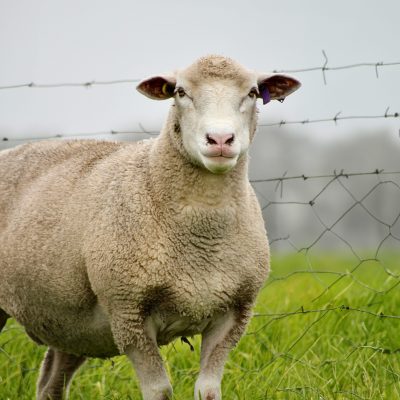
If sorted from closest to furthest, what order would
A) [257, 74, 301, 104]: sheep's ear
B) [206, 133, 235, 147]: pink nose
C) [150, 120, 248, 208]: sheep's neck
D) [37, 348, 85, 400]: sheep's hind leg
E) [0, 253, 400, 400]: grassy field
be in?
1. [206, 133, 235, 147]: pink nose
2. [150, 120, 248, 208]: sheep's neck
3. [257, 74, 301, 104]: sheep's ear
4. [0, 253, 400, 400]: grassy field
5. [37, 348, 85, 400]: sheep's hind leg

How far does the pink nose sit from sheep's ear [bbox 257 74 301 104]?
1.79 feet

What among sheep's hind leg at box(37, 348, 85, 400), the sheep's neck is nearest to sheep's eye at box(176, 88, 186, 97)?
the sheep's neck

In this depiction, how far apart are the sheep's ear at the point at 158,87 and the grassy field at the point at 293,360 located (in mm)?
1201

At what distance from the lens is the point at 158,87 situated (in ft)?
12.5

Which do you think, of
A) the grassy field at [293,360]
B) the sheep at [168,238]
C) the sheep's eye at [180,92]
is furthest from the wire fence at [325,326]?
the sheep's eye at [180,92]

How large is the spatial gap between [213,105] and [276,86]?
20.8 inches

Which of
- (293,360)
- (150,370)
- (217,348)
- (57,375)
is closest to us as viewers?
(150,370)

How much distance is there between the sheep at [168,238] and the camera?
3.56 m

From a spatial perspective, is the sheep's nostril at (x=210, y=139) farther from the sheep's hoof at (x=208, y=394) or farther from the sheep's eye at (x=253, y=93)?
the sheep's hoof at (x=208, y=394)

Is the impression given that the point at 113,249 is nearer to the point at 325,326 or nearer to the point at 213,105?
the point at 213,105

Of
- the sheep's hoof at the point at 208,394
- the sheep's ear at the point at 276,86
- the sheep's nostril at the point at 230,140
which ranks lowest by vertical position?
the sheep's hoof at the point at 208,394

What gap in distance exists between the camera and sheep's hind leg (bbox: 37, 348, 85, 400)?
15.4 feet

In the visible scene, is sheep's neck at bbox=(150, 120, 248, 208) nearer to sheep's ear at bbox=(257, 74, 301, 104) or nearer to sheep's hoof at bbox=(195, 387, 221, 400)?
sheep's ear at bbox=(257, 74, 301, 104)

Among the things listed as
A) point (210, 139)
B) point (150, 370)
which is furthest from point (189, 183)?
point (150, 370)
